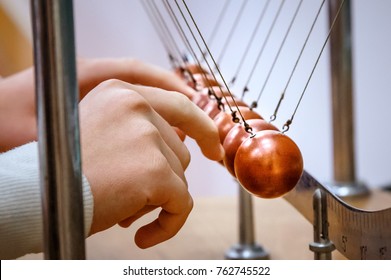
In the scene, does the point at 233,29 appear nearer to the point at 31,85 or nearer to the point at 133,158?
the point at 31,85

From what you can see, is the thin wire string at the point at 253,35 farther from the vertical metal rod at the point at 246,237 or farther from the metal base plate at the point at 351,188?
the metal base plate at the point at 351,188

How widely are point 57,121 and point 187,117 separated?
5.9 inches

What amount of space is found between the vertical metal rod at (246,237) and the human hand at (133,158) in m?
0.28

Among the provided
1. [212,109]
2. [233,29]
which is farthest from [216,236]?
[212,109]

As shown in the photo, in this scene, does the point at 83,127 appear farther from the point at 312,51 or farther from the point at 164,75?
the point at 312,51

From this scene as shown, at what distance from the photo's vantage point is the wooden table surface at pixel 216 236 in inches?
25.7

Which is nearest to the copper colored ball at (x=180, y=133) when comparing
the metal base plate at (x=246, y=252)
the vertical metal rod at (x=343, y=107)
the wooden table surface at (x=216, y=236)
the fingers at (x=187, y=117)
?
the fingers at (x=187, y=117)

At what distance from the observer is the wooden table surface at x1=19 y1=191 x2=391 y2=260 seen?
0.65 meters

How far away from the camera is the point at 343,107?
897 millimetres

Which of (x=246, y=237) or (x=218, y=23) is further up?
(x=218, y=23)

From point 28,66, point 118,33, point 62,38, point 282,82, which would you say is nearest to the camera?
point 62,38

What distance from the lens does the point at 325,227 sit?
16.5 inches

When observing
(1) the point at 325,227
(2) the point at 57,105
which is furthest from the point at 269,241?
(2) the point at 57,105

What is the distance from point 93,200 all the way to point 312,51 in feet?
1.13
